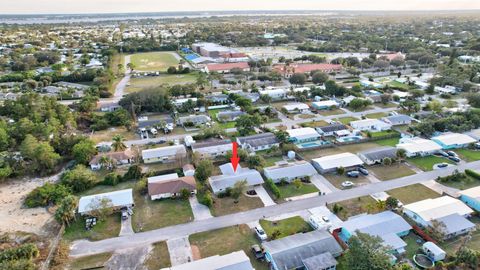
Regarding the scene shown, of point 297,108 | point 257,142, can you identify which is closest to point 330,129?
point 297,108

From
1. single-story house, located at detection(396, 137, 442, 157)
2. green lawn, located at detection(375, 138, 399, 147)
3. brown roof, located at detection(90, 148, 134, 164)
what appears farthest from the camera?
green lawn, located at detection(375, 138, 399, 147)

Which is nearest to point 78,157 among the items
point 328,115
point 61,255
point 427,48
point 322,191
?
point 61,255

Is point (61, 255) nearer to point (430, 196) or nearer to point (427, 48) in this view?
point (430, 196)

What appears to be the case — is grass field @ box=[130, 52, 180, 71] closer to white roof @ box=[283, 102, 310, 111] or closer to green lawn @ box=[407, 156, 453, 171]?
white roof @ box=[283, 102, 310, 111]

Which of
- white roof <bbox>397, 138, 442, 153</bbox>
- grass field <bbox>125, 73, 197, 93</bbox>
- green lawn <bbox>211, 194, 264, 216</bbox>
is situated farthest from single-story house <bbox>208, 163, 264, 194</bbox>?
grass field <bbox>125, 73, 197, 93</bbox>

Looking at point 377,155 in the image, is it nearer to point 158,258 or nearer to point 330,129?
point 330,129

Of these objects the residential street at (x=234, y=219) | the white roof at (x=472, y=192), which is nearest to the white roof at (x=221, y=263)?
the residential street at (x=234, y=219)
